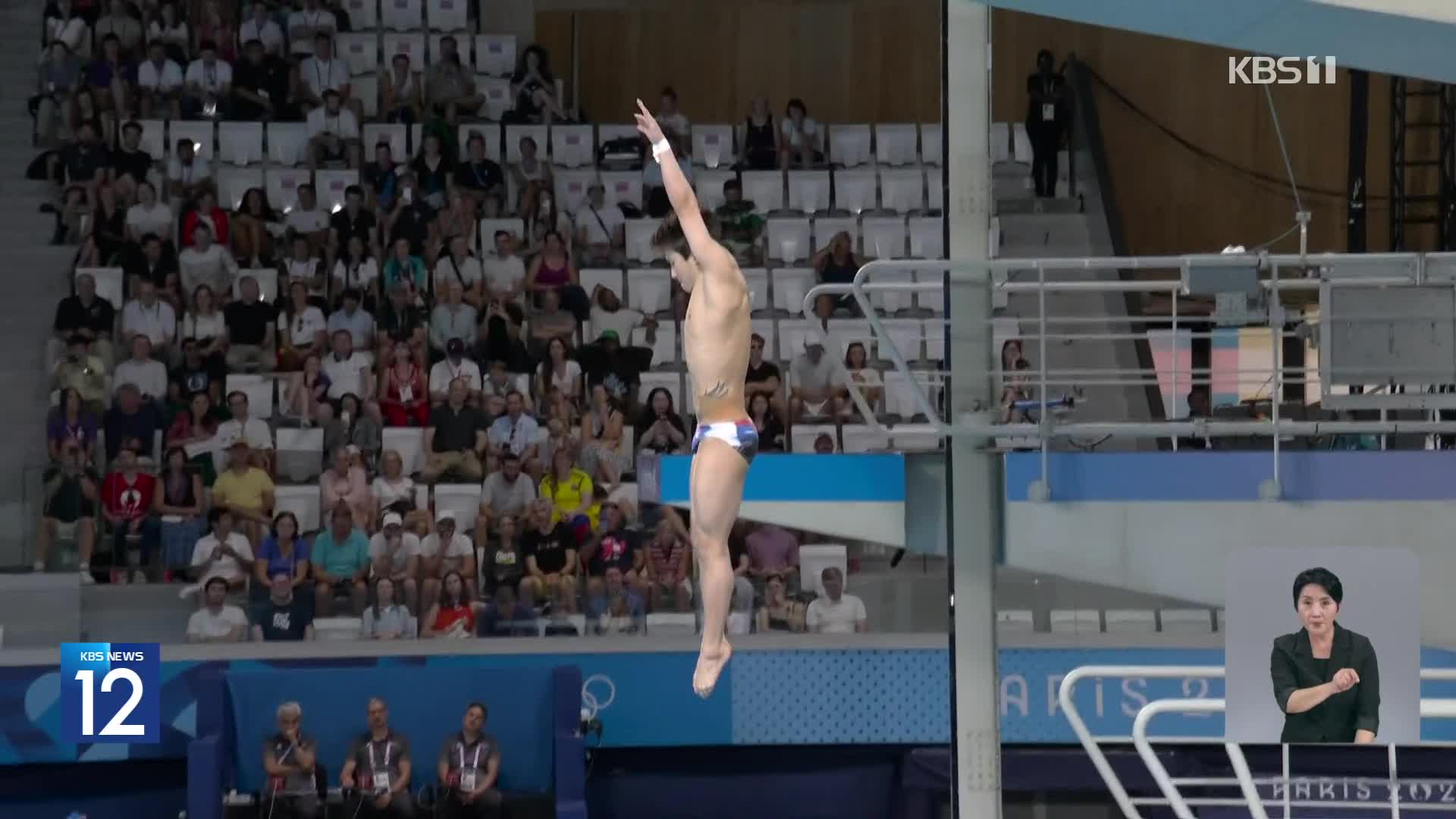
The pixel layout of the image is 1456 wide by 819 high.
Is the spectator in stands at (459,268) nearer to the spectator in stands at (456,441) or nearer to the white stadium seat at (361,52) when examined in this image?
the spectator in stands at (456,441)

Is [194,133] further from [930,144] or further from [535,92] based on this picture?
[930,144]

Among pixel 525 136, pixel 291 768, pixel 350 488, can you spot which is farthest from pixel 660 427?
pixel 525 136

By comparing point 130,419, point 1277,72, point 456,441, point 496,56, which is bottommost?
point 456,441

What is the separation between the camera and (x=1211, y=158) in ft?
50.3

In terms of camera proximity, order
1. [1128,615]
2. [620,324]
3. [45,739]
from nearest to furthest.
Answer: [1128,615], [45,739], [620,324]

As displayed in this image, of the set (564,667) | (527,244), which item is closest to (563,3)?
(527,244)

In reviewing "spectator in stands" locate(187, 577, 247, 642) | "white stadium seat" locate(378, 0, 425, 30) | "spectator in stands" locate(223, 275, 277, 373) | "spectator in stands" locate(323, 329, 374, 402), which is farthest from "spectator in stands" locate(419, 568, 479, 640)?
"white stadium seat" locate(378, 0, 425, 30)

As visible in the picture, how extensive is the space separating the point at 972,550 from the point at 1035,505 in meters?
0.26

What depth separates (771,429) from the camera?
37.0 feet

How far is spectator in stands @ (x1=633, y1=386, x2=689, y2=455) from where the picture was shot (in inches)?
449

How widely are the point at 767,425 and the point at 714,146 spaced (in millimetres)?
3801

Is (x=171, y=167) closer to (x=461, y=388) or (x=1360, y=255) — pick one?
(x=461, y=388)

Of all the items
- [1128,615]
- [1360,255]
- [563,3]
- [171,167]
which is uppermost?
[563,3]

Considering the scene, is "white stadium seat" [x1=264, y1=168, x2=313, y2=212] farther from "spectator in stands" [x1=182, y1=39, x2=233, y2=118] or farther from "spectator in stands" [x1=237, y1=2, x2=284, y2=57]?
"spectator in stands" [x1=237, y1=2, x2=284, y2=57]
